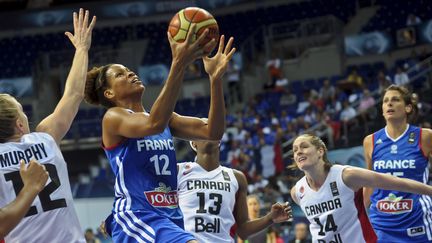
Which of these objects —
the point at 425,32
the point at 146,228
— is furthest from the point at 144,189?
the point at 425,32

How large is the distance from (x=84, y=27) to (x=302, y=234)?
17.8 ft

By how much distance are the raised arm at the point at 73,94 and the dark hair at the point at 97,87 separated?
22cm

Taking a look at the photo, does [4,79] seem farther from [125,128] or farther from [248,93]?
[125,128]

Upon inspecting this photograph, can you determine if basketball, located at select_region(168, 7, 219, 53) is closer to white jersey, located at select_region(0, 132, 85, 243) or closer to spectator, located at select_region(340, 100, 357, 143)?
white jersey, located at select_region(0, 132, 85, 243)

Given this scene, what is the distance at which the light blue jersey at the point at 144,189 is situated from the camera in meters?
4.89

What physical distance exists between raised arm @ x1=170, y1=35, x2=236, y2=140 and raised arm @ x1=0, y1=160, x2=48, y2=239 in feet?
4.97

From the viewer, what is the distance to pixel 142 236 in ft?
16.0

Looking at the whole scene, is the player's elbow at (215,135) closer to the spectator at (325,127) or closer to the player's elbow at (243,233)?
the player's elbow at (243,233)

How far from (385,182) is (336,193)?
442 millimetres

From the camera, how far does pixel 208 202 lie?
6.91 m

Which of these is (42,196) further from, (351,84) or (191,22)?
(351,84)

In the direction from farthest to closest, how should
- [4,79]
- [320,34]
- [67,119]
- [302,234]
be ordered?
[4,79], [320,34], [302,234], [67,119]

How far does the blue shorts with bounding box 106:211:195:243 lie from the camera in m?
4.77

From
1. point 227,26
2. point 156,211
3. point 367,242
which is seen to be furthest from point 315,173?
point 227,26
